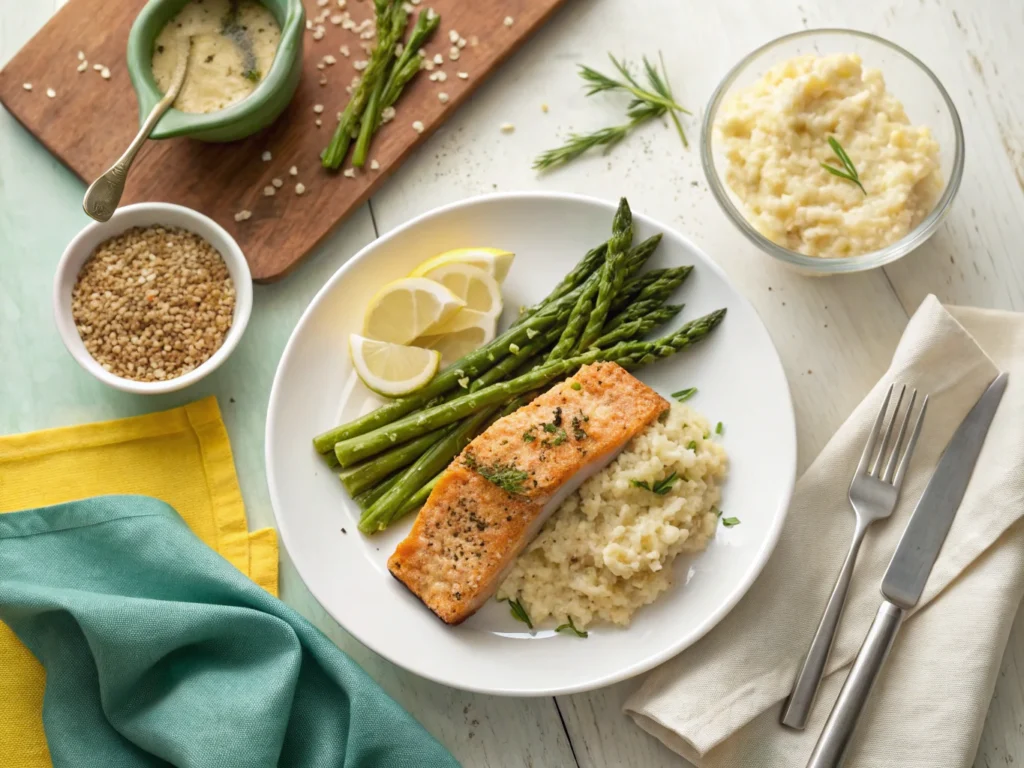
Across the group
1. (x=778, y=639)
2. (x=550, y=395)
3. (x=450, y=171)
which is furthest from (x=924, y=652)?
(x=450, y=171)

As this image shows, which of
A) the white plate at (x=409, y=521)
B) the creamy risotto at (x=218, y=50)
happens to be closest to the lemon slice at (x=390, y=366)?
the white plate at (x=409, y=521)

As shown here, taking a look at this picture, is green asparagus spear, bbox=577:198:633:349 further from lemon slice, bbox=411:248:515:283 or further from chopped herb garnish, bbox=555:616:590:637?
chopped herb garnish, bbox=555:616:590:637

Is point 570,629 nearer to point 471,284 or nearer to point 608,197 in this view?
point 471,284

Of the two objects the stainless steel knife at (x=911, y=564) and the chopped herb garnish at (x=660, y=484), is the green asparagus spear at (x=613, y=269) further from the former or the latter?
the stainless steel knife at (x=911, y=564)

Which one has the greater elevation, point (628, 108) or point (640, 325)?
point (628, 108)

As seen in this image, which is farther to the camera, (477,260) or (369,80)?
(369,80)

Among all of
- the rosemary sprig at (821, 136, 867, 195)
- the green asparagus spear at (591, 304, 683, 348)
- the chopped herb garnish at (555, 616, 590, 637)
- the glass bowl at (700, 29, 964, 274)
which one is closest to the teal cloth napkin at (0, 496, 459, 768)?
the chopped herb garnish at (555, 616, 590, 637)

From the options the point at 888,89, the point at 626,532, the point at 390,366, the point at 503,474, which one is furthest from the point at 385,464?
the point at 888,89
